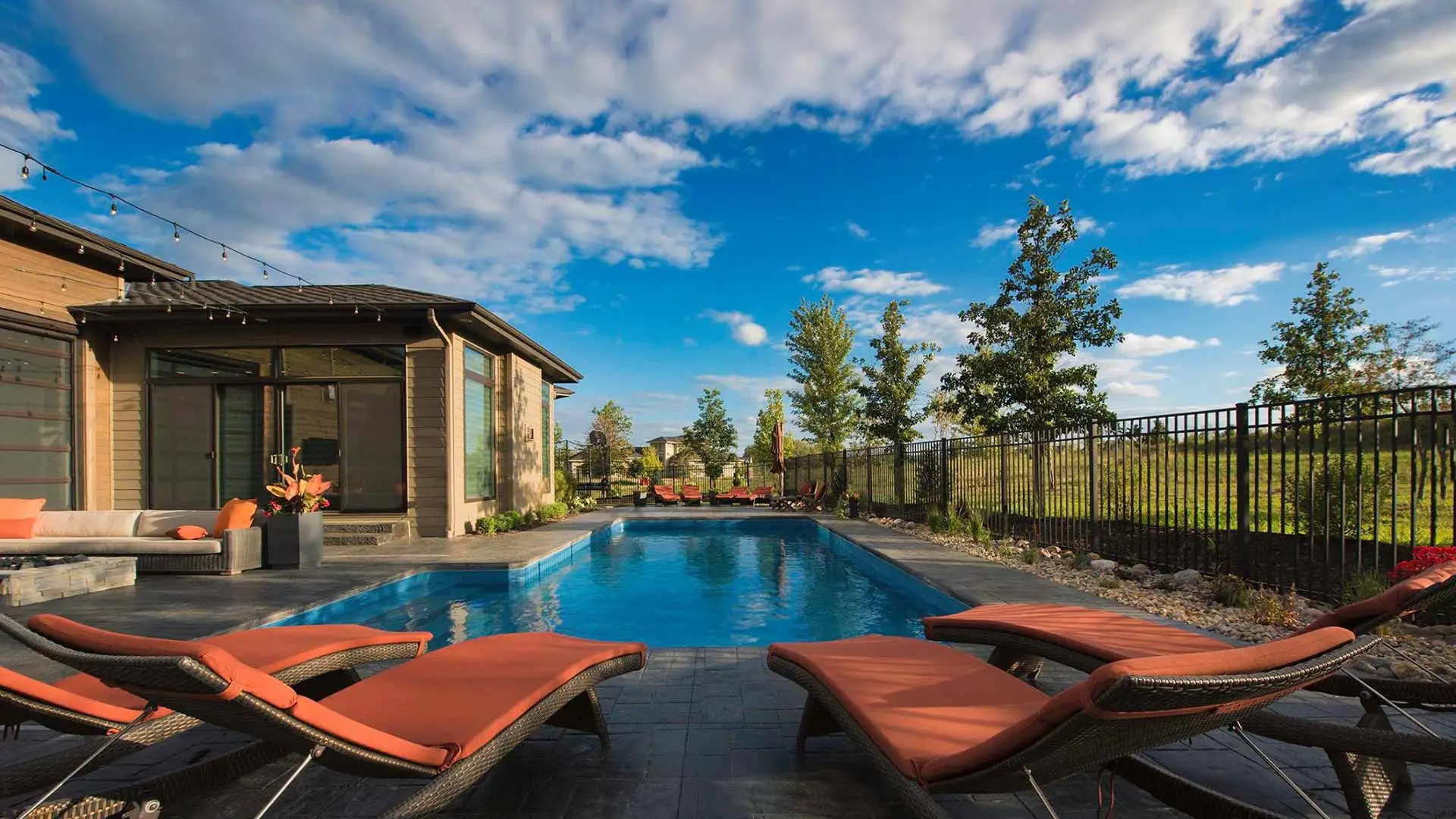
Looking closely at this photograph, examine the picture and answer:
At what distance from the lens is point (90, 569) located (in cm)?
577

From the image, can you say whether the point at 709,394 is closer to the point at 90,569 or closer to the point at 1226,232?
the point at 1226,232

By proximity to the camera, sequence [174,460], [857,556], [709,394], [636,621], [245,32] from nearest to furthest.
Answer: [636,621], [245,32], [857,556], [174,460], [709,394]

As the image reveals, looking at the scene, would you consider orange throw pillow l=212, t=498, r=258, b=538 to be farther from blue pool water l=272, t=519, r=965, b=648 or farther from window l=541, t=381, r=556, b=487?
window l=541, t=381, r=556, b=487

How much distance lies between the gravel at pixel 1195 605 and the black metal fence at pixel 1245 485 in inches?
10.6

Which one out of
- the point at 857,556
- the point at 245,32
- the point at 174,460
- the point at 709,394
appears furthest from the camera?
the point at 709,394

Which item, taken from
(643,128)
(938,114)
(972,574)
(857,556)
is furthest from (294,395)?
(938,114)

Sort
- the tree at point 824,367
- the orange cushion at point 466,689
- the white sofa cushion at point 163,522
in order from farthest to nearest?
the tree at point 824,367 < the white sofa cushion at point 163,522 < the orange cushion at point 466,689

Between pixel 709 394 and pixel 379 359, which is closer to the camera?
pixel 379 359

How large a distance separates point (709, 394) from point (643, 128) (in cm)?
1978

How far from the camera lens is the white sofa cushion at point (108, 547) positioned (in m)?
6.61

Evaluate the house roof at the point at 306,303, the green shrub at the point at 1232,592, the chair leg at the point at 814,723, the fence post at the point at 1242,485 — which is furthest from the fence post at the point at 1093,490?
the house roof at the point at 306,303

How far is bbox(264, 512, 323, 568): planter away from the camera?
23.0ft

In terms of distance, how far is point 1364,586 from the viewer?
13.6 feet

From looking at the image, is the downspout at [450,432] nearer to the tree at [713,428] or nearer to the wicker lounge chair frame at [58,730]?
the wicker lounge chair frame at [58,730]
